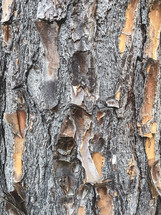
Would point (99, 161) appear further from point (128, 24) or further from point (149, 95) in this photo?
point (128, 24)

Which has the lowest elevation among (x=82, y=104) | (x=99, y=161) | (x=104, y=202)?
(x=104, y=202)

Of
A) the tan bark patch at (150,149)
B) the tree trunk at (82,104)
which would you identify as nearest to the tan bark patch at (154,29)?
the tree trunk at (82,104)

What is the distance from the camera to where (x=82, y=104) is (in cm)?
71

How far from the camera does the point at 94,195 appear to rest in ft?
2.45

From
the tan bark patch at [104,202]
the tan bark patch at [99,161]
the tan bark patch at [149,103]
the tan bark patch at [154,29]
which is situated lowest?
the tan bark patch at [104,202]

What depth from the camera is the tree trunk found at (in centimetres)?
72

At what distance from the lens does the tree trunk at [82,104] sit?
28.2 inches

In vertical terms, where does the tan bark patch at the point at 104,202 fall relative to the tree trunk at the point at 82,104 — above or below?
below

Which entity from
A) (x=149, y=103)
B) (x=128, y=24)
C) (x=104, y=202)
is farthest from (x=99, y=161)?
(x=128, y=24)

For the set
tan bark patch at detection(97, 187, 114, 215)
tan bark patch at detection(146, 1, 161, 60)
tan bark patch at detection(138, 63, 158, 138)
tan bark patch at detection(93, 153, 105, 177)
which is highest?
tan bark patch at detection(146, 1, 161, 60)

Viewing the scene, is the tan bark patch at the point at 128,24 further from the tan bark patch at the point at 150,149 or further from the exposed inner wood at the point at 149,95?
the tan bark patch at the point at 150,149

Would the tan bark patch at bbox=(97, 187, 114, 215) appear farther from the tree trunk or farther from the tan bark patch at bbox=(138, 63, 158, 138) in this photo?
the tan bark patch at bbox=(138, 63, 158, 138)

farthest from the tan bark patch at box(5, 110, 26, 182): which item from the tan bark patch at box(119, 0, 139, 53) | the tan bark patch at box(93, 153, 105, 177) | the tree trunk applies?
the tan bark patch at box(119, 0, 139, 53)

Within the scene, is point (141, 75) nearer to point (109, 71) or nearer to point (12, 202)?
point (109, 71)
